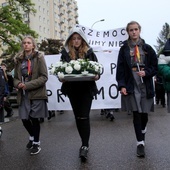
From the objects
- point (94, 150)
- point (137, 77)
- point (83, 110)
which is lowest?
point (94, 150)

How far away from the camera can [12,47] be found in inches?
1124

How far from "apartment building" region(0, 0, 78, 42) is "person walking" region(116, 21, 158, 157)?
68958 millimetres

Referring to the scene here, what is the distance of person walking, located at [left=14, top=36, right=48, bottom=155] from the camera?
5.87 meters

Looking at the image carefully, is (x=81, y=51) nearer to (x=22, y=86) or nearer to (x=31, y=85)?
(x=31, y=85)

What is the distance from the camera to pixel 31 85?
19.0ft

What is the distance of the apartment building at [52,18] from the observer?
262 ft

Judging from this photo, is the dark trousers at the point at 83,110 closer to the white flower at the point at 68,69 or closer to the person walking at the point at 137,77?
the white flower at the point at 68,69

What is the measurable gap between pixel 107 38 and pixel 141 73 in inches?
287

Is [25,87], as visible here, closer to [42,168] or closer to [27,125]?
[27,125]

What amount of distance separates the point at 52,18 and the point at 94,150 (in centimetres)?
8904

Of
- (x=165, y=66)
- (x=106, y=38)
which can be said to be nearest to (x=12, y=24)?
(x=106, y=38)

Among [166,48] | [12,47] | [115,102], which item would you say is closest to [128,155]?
[166,48]

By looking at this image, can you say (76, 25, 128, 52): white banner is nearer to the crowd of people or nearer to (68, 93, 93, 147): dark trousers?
the crowd of people

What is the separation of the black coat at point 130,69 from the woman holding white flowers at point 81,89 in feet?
1.39
